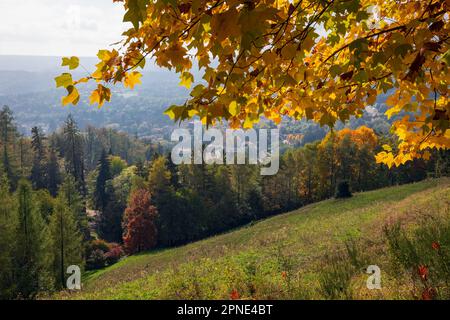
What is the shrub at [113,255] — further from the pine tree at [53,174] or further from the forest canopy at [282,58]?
the forest canopy at [282,58]

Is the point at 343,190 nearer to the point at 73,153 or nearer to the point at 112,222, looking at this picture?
the point at 112,222

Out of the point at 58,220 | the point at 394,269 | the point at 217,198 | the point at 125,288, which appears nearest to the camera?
the point at 394,269

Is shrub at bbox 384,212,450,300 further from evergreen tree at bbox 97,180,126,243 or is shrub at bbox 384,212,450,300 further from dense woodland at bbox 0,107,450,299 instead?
evergreen tree at bbox 97,180,126,243

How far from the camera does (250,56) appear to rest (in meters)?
2.76

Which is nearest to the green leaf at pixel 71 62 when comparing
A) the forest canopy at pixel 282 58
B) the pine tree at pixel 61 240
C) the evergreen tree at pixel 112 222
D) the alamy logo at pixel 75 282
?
the forest canopy at pixel 282 58

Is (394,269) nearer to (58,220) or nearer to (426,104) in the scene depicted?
(426,104)

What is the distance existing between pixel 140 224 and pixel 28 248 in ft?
60.2

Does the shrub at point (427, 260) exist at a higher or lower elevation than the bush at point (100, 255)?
higher

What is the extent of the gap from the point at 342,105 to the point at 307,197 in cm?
5550

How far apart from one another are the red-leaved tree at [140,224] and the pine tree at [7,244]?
1788 centimetres

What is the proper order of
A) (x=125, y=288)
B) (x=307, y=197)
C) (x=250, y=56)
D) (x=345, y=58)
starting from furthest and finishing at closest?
1. (x=307, y=197)
2. (x=125, y=288)
3. (x=345, y=58)
4. (x=250, y=56)

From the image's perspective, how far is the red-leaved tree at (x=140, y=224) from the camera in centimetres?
4419

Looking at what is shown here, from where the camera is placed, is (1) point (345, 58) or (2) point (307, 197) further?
(2) point (307, 197)
